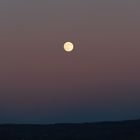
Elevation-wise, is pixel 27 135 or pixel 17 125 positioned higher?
A: pixel 17 125

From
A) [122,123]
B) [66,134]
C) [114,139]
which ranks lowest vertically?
[114,139]

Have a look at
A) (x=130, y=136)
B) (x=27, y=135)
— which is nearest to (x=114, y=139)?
(x=130, y=136)

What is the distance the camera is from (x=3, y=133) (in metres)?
12.6

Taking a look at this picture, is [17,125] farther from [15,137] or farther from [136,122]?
[136,122]

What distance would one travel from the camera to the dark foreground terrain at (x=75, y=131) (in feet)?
38.3

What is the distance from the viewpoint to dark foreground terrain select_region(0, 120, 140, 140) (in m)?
11.7

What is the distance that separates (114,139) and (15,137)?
236cm

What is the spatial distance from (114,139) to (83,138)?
0.89 meters

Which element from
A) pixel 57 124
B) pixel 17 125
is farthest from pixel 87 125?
pixel 17 125

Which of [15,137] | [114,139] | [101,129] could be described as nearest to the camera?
[114,139]

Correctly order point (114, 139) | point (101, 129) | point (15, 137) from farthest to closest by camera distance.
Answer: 1. point (101, 129)
2. point (15, 137)
3. point (114, 139)

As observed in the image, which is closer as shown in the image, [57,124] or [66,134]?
[66,134]

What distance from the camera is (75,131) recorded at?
42.3 feet

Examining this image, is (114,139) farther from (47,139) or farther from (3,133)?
(3,133)
